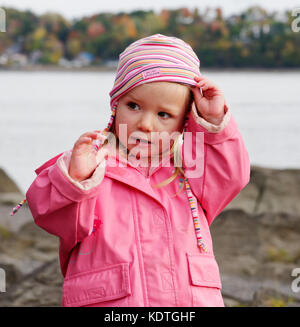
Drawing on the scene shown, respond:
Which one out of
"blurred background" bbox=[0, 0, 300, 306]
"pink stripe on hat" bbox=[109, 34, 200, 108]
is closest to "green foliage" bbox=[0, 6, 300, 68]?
"blurred background" bbox=[0, 0, 300, 306]

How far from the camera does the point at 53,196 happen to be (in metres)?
1.29

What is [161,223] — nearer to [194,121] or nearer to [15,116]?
[194,121]

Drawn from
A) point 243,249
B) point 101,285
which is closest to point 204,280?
point 101,285

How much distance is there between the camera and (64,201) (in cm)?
127

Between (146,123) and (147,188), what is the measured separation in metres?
0.18

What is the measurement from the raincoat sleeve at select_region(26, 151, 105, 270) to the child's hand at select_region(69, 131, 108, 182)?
0.08 ft

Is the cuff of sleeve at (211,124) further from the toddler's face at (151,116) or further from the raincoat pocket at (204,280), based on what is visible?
the raincoat pocket at (204,280)

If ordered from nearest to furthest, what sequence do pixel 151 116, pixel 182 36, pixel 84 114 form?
pixel 151 116
pixel 182 36
pixel 84 114

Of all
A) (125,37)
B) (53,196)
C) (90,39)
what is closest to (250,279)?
(53,196)

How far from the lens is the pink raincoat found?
1.32 m

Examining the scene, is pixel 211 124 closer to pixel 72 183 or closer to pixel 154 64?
pixel 154 64

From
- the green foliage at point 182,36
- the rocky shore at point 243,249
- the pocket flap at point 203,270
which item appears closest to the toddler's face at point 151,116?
the pocket flap at point 203,270

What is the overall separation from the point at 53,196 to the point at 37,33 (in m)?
4.37

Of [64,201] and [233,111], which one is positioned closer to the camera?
Answer: [64,201]
